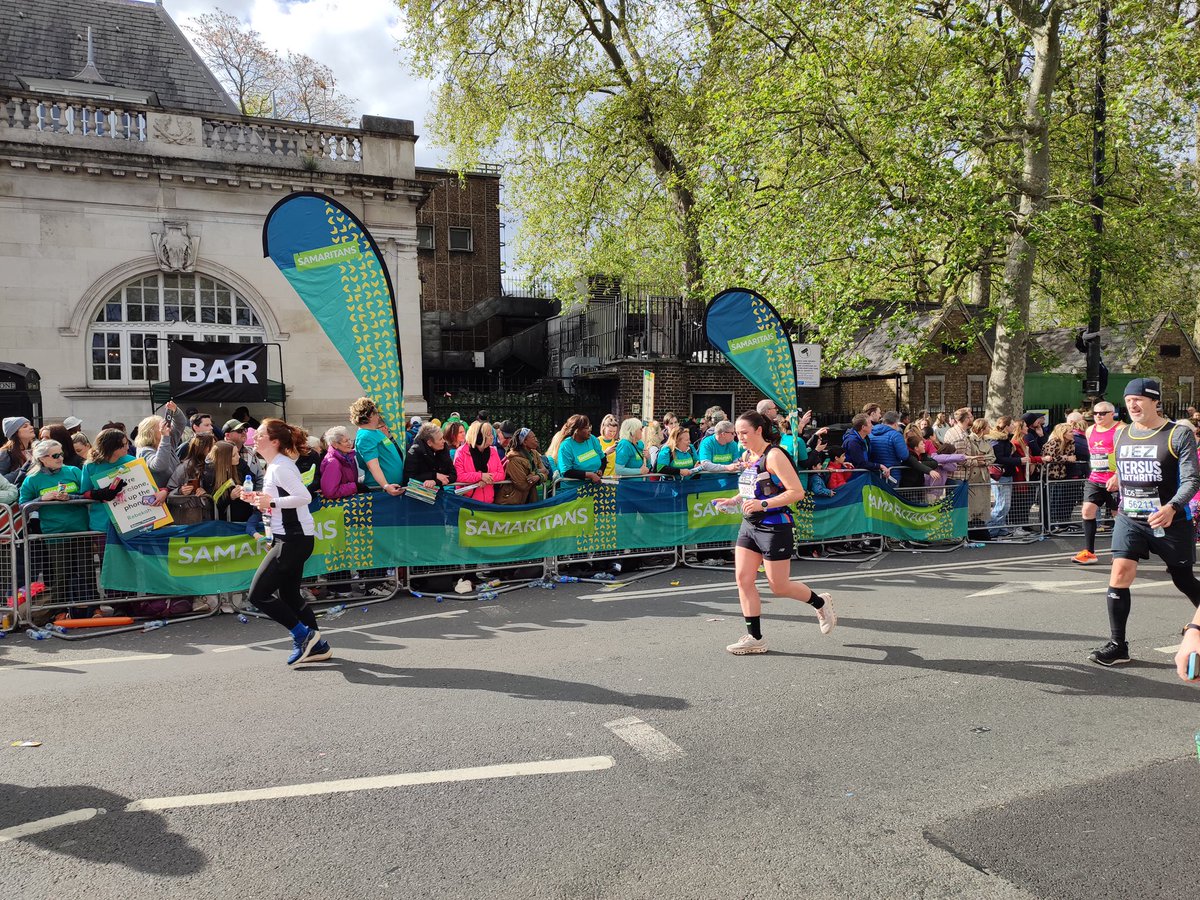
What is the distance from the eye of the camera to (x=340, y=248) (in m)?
8.98

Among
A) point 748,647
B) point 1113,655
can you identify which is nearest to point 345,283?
point 748,647

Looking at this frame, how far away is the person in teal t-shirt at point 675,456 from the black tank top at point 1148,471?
527cm

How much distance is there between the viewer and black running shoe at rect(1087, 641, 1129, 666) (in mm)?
6062

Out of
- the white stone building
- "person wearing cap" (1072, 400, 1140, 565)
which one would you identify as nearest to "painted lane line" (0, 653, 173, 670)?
"person wearing cap" (1072, 400, 1140, 565)

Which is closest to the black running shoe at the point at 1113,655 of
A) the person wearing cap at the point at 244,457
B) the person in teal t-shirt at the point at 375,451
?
the person in teal t-shirt at the point at 375,451

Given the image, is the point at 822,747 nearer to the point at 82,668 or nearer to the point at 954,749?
the point at 954,749

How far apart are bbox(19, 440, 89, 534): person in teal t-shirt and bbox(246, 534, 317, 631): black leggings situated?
2.78 m

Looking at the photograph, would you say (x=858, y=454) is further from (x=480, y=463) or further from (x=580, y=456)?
(x=480, y=463)

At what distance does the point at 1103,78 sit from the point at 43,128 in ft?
74.3

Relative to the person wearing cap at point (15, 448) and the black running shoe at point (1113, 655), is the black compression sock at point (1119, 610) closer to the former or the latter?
the black running shoe at point (1113, 655)

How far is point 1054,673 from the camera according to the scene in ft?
19.3

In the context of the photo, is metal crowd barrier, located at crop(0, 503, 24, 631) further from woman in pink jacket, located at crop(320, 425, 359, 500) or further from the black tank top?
the black tank top

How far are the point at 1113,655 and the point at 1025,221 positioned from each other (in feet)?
40.2

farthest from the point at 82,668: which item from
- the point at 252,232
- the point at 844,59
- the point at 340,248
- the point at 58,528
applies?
the point at 844,59
